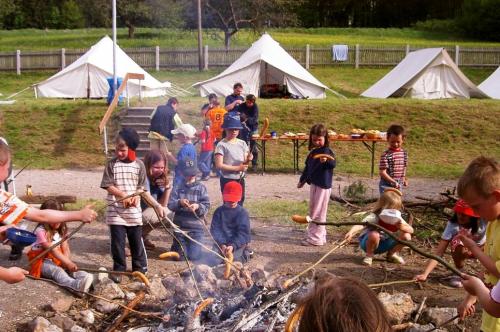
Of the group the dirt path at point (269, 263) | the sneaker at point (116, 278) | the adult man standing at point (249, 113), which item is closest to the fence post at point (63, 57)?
the adult man standing at point (249, 113)

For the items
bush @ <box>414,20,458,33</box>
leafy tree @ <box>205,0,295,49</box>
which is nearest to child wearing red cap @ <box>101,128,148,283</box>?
leafy tree @ <box>205,0,295,49</box>

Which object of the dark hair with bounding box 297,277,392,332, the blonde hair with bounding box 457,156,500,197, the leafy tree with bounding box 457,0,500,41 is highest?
the leafy tree with bounding box 457,0,500,41

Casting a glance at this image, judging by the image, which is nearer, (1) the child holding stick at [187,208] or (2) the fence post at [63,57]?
(1) the child holding stick at [187,208]

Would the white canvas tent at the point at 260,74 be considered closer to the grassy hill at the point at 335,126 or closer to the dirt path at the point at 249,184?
the grassy hill at the point at 335,126

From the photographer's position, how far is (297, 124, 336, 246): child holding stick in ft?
25.3

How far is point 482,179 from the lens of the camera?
130 inches

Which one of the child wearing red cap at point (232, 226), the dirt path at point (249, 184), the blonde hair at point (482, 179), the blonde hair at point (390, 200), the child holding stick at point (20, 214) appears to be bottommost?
the dirt path at point (249, 184)

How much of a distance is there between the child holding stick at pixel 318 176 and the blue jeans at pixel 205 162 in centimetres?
461

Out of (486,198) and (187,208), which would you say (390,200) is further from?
(486,198)

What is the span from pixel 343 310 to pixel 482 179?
69.1 inches

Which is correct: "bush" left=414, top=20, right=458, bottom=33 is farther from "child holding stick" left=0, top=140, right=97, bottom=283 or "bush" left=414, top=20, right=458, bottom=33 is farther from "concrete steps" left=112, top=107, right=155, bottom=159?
"child holding stick" left=0, top=140, right=97, bottom=283

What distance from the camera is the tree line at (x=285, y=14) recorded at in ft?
114

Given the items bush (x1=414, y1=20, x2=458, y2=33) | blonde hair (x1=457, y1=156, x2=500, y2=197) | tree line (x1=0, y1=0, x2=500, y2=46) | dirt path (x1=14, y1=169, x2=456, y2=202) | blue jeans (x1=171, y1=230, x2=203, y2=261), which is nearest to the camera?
blonde hair (x1=457, y1=156, x2=500, y2=197)

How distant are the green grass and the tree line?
1.01 meters
